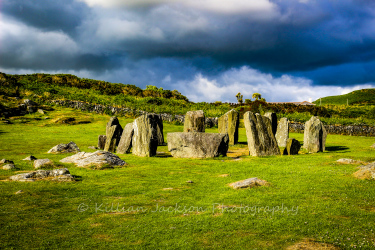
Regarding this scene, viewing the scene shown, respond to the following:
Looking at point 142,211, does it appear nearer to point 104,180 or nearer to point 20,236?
point 20,236

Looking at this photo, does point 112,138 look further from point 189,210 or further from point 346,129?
point 346,129

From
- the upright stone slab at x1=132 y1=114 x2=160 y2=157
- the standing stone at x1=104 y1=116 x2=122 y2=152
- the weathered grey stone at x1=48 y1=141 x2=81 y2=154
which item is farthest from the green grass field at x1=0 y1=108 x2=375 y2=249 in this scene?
the standing stone at x1=104 y1=116 x2=122 y2=152

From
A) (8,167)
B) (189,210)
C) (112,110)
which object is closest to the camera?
(189,210)

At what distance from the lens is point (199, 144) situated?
18875 mm

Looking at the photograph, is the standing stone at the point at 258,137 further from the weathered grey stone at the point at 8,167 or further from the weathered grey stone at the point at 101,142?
the weathered grey stone at the point at 8,167

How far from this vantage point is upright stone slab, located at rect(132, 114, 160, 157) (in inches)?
771

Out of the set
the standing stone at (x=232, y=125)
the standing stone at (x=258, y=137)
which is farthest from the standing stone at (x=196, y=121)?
the standing stone at (x=232, y=125)

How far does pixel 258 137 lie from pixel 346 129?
2901cm

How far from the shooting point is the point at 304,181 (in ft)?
36.6

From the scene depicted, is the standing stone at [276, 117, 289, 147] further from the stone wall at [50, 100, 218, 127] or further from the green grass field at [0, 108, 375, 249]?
the stone wall at [50, 100, 218, 127]

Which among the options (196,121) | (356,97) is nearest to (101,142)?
(196,121)

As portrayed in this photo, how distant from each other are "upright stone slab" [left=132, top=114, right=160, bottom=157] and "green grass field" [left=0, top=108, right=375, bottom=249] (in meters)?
5.12

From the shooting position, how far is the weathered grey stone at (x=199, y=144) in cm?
1878

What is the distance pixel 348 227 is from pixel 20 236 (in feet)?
24.5
